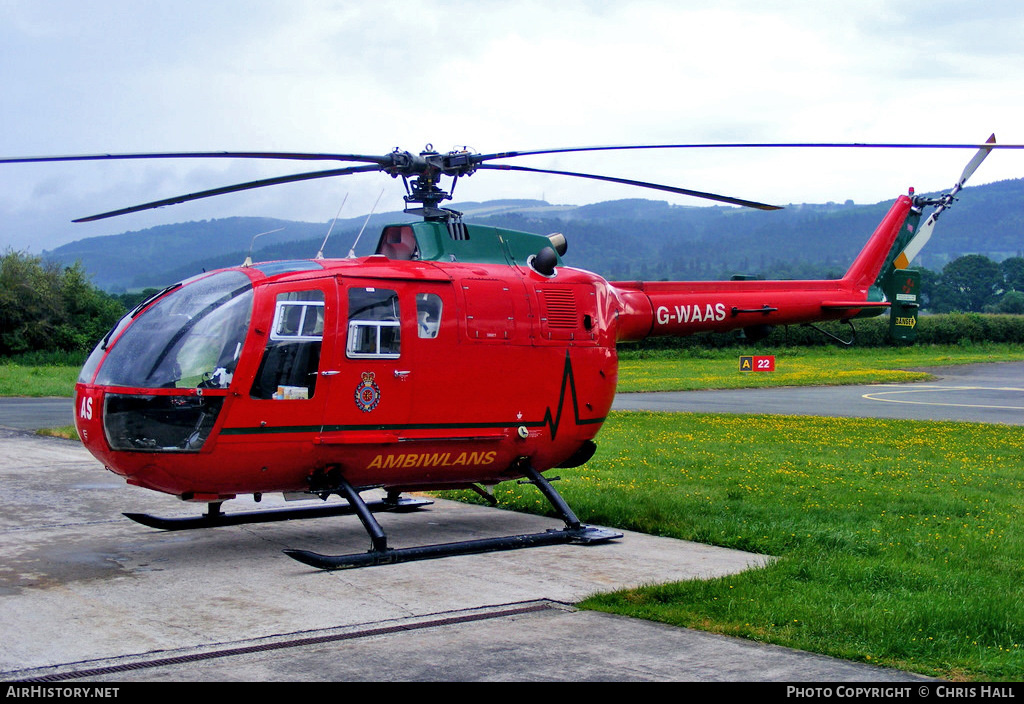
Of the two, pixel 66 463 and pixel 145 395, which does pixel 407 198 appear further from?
pixel 66 463

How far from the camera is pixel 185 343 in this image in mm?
8445

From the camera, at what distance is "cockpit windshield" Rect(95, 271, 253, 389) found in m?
8.33

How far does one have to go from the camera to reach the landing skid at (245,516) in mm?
9930

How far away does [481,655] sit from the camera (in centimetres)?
635

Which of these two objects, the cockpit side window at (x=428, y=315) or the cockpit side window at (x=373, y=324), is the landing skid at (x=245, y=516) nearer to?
the cockpit side window at (x=373, y=324)

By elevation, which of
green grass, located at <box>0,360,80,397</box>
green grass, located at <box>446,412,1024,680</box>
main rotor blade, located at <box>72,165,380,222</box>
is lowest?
green grass, located at <box>0,360,80,397</box>

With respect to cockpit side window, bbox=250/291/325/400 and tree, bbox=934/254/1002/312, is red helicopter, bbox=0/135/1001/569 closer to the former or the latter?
cockpit side window, bbox=250/291/325/400

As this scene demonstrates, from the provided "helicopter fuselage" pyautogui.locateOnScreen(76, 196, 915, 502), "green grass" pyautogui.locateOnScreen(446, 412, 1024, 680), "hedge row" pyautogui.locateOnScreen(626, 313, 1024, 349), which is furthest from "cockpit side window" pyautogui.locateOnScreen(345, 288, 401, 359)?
"hedge row" pyautogui.locateOnScreen(626, 313, 1024, 349)

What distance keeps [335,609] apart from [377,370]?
2489 millimetres

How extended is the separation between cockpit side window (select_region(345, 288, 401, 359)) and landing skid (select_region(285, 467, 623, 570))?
4.19ft

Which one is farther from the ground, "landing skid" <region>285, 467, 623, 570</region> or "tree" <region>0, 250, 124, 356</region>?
"tree" <region>0, 250, 124, 356</region>

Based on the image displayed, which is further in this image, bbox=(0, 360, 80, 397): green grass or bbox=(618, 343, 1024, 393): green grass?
bbox=(618, 343, 1024, 393): green grass

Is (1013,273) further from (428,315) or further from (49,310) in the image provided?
(428,315)

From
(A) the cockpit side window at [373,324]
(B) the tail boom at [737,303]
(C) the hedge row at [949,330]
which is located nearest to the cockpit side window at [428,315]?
(A) the cockpit side window at [373,324]
